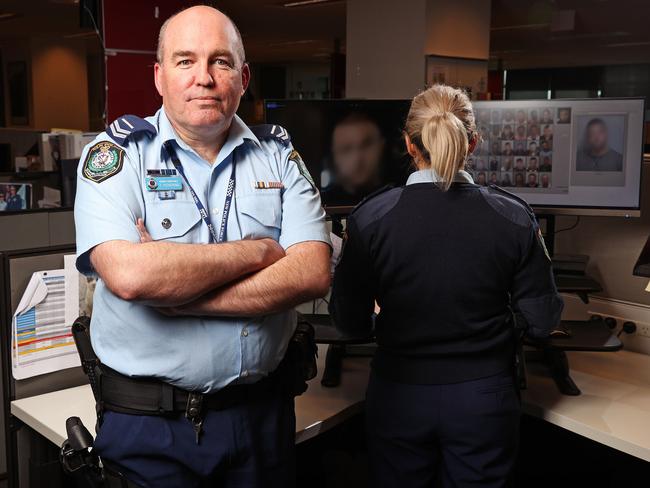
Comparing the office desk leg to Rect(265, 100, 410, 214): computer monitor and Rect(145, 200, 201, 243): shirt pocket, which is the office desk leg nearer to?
Rect(265, 100, 410, 214): computer monitor

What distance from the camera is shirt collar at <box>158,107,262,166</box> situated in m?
1.35

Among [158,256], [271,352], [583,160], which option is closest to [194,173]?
[158,256]

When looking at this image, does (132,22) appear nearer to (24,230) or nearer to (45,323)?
(24,230)

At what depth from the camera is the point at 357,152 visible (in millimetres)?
2363

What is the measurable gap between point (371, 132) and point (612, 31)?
8075mm

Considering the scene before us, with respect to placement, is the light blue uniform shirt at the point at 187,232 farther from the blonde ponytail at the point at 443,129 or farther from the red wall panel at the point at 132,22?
the red wall panel at the point at 132,22

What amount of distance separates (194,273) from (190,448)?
35cm

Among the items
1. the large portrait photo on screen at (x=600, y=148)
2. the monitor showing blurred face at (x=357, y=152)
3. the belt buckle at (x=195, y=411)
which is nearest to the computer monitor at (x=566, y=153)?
the large portrait photo on screen at (x=600, y=148)

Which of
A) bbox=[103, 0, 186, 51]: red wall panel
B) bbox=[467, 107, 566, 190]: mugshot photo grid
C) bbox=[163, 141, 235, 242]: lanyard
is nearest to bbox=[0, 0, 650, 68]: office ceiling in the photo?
bbox=[103, 0, 186, 51]: red wall panel

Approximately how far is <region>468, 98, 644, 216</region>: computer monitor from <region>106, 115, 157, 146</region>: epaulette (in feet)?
4.49

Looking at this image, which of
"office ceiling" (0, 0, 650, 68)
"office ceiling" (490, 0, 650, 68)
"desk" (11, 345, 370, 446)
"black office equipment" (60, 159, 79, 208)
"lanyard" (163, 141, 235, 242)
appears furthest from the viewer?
"office ceiling" (0, 0, 650, 68)

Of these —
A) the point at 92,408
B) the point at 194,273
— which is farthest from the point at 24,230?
the point at 194,273

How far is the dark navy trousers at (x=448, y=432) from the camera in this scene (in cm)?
156

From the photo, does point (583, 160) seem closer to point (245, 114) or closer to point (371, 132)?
point (371, 132)
